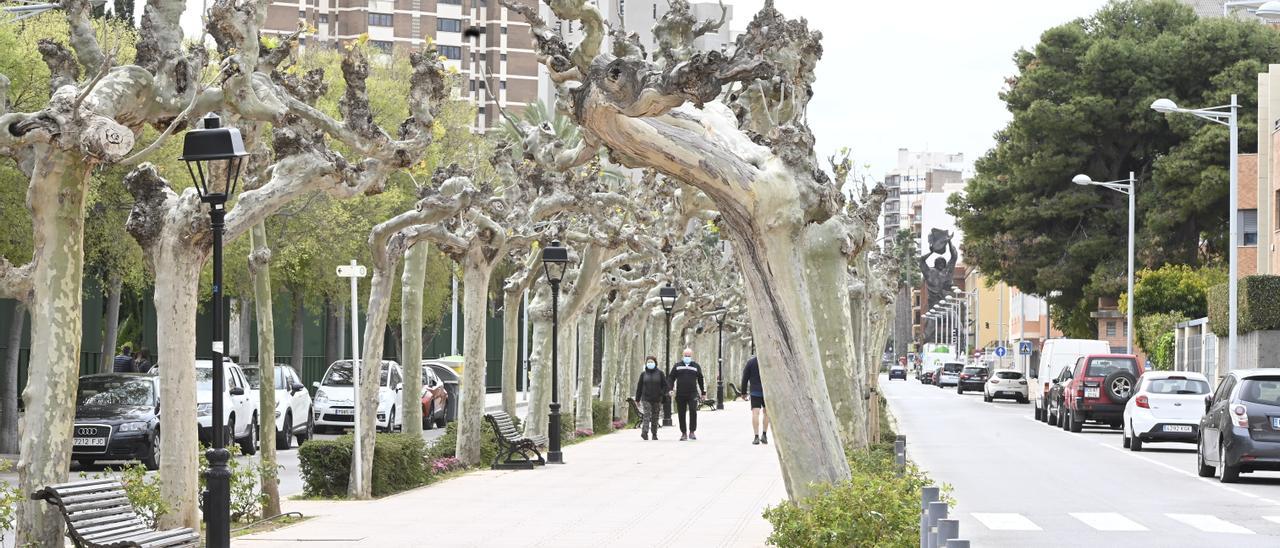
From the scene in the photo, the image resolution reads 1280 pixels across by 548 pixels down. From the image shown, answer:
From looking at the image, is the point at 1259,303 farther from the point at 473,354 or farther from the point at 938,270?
the point at 938,270

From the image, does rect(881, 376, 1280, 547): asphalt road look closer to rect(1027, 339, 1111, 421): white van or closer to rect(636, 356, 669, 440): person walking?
rect(636, 356, 669, 440): person walking

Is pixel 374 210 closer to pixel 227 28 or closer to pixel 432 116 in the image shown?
pixel 432 116

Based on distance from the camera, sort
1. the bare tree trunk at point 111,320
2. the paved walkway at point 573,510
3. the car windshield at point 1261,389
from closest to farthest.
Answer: the paved walkway at point 573,510
the car windshield at point 1261,389
the bare tree trunk at point 111,320

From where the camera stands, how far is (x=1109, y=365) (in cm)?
3981

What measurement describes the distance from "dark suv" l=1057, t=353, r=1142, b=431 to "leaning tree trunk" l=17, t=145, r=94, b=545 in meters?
31.2

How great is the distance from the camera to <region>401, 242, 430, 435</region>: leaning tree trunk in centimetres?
2170

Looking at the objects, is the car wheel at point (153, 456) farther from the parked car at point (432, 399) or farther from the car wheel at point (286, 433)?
the parked car at point (432, 399)

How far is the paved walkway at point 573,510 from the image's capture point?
14766mm

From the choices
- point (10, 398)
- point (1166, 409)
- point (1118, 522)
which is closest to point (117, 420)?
point (10, 398)

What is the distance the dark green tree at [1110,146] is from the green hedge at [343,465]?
42658 millimetres

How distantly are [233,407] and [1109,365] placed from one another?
2087 centimetres

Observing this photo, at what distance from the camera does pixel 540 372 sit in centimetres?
2953

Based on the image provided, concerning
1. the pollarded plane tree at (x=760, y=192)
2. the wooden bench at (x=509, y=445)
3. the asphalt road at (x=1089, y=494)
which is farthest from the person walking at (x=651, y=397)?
the pollarded plane tree at (x=760, y=192)

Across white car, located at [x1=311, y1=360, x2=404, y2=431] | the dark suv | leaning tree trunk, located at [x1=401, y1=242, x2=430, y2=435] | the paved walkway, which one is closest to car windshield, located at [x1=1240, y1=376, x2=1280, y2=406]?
the paved walkway
